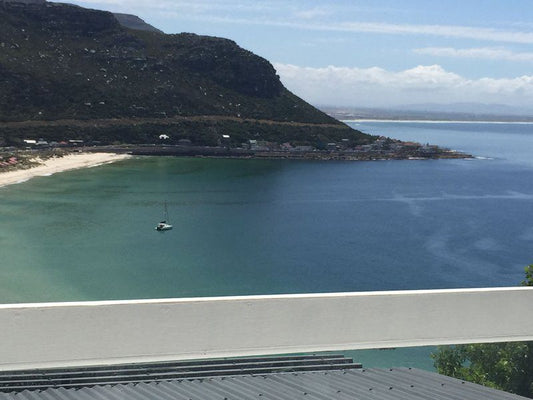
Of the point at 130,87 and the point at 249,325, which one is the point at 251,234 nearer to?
the point at 249,325

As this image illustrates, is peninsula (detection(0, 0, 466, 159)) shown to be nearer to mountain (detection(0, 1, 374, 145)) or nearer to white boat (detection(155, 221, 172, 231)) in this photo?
mountain (detection(0, 1, 374, 145))

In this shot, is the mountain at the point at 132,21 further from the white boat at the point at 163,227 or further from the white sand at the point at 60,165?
the white boat at the point at 163,227

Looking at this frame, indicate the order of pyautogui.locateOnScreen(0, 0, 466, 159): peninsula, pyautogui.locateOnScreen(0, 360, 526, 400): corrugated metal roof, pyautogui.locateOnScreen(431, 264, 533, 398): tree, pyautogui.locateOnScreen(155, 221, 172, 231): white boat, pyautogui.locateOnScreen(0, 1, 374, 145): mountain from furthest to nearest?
pyautogui.locateOnScreen(0, 1, 374, 145): mountain < pyautogui.locateOnScreen(0, 0, 466, 159): peninsula < pyautogui.locateOnScreen(155, 221, 172, 231): white boat < pyautogui.locateOnScreen(431, 264, 533, 398): tree < pyautogui.locateOnScreen(0, 360, 526, 400): corrugated metal roof

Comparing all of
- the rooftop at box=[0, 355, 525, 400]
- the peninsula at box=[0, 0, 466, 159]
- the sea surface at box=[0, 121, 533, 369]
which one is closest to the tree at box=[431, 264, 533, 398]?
the sea surface at box=[0, 121, 533, 369]

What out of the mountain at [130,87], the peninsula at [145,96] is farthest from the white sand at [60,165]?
the mountain at [130,87]

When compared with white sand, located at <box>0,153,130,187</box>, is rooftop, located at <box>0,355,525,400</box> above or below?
above

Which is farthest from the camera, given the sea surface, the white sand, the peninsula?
the peninsula
